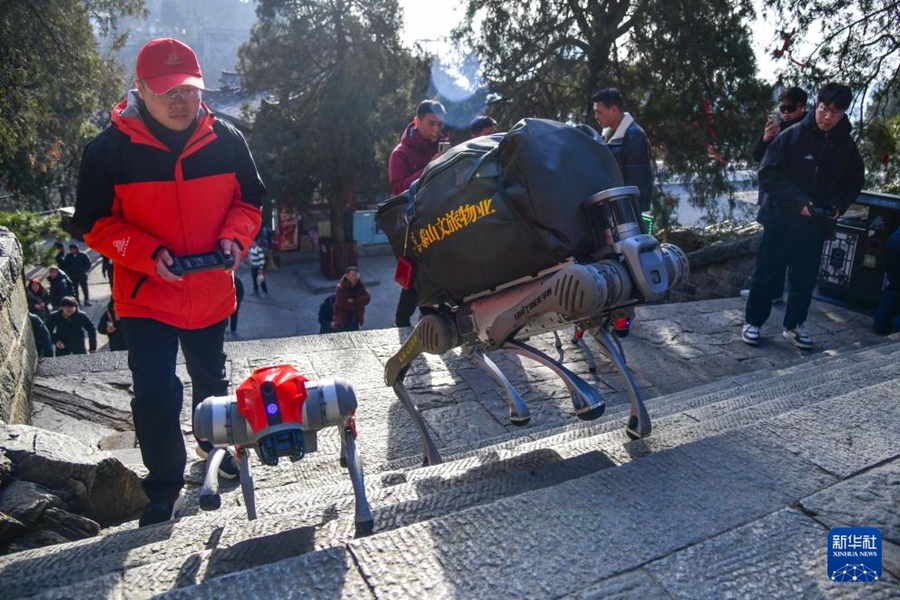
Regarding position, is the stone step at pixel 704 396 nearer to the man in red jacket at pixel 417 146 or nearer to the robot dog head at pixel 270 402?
the robot dog head at pixel 270 402

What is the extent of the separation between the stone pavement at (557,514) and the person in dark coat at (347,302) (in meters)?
3.39

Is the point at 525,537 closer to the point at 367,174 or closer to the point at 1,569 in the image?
the point at 1,569

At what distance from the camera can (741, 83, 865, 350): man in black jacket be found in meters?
5.00

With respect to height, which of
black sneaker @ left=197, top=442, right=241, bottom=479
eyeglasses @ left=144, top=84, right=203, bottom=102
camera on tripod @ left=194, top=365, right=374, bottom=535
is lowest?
black sneaker @ left=197, top=442, right=241, bottom=479

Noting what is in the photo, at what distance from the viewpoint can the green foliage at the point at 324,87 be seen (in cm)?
1888

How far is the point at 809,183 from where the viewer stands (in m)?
5.15

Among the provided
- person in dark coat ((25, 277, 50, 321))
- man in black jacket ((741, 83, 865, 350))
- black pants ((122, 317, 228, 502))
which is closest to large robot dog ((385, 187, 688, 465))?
black pants ((122, 317, 228, 502))

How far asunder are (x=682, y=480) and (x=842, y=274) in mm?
5747

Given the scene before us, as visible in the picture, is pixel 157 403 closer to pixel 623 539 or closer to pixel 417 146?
pixel 623 539

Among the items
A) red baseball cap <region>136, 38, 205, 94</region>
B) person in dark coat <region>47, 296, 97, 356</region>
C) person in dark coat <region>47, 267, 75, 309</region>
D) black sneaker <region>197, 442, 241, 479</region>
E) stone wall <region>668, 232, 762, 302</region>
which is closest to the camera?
red baseball cap <region>136, 38, 205, 94</region>

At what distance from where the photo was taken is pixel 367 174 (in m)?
19.7

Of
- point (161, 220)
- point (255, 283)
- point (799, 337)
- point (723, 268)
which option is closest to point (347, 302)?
point (799, 337)

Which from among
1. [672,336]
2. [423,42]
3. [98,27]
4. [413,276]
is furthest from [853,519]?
[423,42]

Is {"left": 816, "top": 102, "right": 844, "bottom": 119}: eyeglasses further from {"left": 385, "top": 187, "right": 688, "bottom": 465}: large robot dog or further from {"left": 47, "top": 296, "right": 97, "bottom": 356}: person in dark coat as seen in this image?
{"left": 47, "top": 296, "right": 97, "bottom": 356}: person in dark coat
